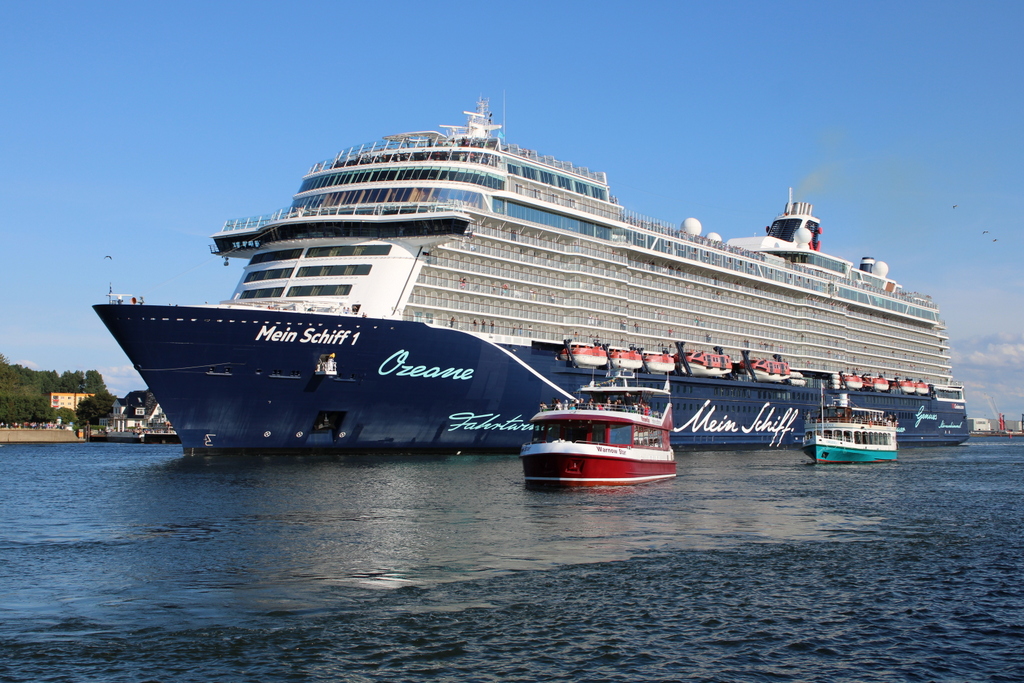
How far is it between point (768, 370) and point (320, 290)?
141 feet

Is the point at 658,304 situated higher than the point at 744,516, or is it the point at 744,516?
the point at 658,304

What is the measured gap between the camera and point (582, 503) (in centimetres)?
3122

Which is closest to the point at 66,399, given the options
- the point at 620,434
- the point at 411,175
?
the point at 411,175

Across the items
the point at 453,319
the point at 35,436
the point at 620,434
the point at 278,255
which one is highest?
the point at 278,255

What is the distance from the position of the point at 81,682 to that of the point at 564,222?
168 feet

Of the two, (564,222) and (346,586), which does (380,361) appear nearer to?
(564,222)

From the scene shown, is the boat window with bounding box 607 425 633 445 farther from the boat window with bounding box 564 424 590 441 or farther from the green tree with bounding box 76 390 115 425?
the green tree with bounding box 76 390 115 425

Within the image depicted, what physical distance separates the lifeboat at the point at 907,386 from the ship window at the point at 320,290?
72.5 m

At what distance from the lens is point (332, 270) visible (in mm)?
50125

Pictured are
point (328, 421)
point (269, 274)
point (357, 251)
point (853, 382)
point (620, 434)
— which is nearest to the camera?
point (620, 434)

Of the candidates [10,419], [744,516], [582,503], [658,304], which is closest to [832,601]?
[744,516]

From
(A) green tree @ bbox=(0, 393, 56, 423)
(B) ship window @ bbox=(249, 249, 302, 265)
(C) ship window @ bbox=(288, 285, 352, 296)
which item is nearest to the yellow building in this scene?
(A) green tree @ bbox=(0, 393, 56, 423)

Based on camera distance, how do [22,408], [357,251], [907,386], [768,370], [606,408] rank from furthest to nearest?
[22,408] < [907,386] < [768,370] < [357,251] < [606,408]

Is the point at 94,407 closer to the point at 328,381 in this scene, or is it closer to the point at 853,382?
the point at 328,381
